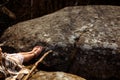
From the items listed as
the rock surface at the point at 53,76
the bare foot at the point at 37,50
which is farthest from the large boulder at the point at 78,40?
the rock surface at the point at 53,76

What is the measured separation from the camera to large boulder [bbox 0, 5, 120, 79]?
14.8ft

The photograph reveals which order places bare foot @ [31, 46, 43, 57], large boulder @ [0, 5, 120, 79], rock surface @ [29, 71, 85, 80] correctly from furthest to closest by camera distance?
bare foot @ [31, 46, 43, 57] → large boulder @ [0, 5, 120, 79] → rock surface @ [29, 71, 85, 80]

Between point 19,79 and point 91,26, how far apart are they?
1.98 metres

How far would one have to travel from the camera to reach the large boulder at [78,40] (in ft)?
14.8

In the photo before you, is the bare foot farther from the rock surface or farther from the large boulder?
the rock surface

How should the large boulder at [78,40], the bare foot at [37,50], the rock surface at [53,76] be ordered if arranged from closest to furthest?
the rock surface at [53,76], the large boulder at [78,40], the bare foot at [37,50]

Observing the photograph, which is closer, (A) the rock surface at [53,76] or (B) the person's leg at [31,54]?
(A) the rock surface at [53,76]

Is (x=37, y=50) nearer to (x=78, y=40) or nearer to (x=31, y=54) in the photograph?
(x=31, y=54)

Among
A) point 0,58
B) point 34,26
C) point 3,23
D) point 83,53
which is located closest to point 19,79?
point 0,58

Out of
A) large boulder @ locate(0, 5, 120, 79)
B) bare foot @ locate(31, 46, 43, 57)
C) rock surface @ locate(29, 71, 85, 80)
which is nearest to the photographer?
rock surface @ locate(29, 71, 85, 80)

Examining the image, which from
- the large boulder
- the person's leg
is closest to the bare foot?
the person's leg

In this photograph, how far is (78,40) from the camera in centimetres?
478

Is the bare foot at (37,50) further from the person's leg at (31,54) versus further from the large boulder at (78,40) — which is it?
the large boulder at (78,40)

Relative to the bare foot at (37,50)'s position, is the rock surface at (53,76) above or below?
below
